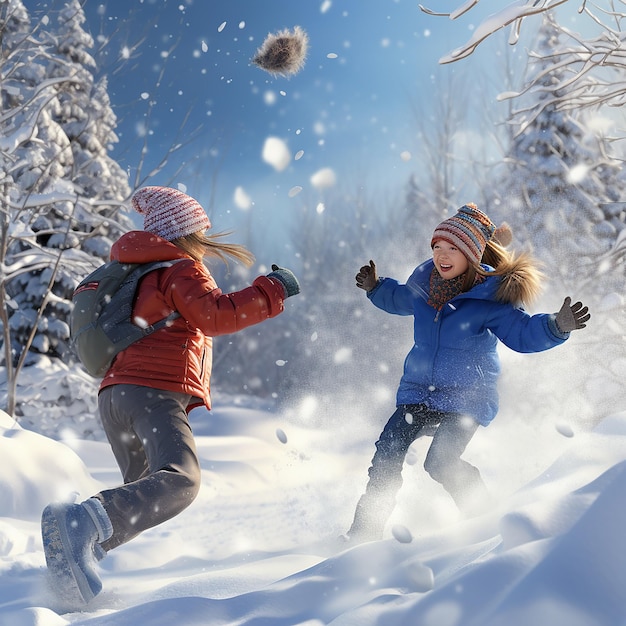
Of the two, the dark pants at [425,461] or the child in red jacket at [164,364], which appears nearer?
the child in red jacket at [164,364]

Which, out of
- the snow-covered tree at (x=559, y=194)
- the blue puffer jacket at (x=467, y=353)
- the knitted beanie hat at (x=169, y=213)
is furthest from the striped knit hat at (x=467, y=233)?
the snow-covered tree at (x=559, y=194)

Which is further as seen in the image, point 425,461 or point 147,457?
point 425,461

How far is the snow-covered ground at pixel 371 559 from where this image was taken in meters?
1.49

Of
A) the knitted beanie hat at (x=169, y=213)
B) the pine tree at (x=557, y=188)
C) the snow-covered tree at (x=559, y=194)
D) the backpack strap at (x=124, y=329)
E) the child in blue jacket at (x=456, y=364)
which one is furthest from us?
the pine tree at (x=557, y=188)

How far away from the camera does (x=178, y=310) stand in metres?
2.65

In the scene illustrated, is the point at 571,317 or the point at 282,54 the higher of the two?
the point at 282,54

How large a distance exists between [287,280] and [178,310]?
0.51m

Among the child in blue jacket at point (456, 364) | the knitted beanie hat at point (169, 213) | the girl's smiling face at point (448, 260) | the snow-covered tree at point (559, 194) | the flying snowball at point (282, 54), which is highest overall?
the snow-covered tree at point (559, 194)

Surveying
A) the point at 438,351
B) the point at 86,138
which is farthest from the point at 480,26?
the point at 86,138

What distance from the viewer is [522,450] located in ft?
17.5

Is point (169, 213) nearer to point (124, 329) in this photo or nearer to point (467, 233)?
point (124, 329)

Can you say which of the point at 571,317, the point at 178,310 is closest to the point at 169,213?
the point at 178,310

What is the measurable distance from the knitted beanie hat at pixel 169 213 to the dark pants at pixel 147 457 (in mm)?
771

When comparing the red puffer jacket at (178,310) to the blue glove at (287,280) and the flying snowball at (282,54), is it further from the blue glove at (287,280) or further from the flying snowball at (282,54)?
the flying snowball at (282,54)
